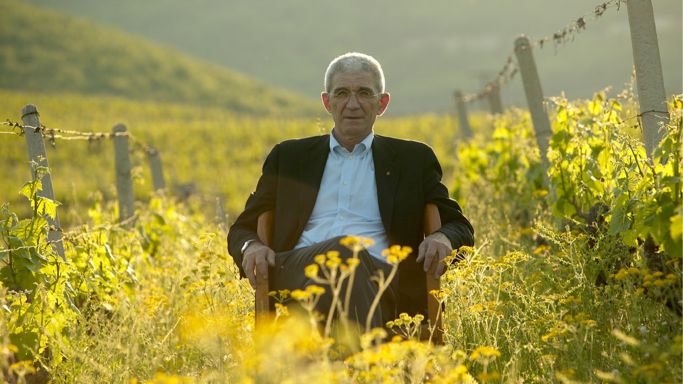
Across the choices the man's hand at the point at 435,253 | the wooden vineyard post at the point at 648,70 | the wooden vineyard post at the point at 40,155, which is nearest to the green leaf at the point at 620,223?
the wooden vineyard post at the point at 648,70

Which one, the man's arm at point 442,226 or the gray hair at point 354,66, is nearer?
the man's arm at point 442,226

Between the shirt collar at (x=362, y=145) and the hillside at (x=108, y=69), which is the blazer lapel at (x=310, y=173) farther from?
the hillside at (x=108, y=69)

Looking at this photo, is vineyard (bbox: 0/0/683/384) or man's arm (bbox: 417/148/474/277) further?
Result: man's arm (bbox: 417/148/474/277)

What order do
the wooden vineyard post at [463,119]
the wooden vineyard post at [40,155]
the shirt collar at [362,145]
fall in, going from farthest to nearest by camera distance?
the wooden vineyard post at [463,119] → the wooden vineyard post at [40,155] → the shirt collar at [362,145]

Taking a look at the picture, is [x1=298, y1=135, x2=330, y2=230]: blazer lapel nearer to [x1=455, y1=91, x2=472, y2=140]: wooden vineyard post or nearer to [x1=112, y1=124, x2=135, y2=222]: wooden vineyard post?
[x1=112, y1=124, x2=135, y2=222]: wooden vineyard post

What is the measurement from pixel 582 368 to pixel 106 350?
2070 mm

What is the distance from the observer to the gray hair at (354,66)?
152 inches

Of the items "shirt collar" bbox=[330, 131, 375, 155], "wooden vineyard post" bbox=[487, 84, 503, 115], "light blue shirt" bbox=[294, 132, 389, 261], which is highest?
"wooden vineyard post" bbox=[487, 84, 503, 115]

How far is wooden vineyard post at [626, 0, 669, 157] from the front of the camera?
157 inches

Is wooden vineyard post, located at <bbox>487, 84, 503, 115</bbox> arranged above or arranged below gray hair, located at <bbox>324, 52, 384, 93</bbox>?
above

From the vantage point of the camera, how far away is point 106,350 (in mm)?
3533

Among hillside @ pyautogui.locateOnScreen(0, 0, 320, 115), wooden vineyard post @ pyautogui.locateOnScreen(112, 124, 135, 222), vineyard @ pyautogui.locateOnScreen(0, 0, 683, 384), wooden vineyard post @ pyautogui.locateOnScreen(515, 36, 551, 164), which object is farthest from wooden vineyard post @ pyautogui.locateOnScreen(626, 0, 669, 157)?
hillside @ pyautogui.locateOnScreen(0, 0, 320, 115)

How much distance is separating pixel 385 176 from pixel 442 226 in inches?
15.0

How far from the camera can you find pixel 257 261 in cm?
340
